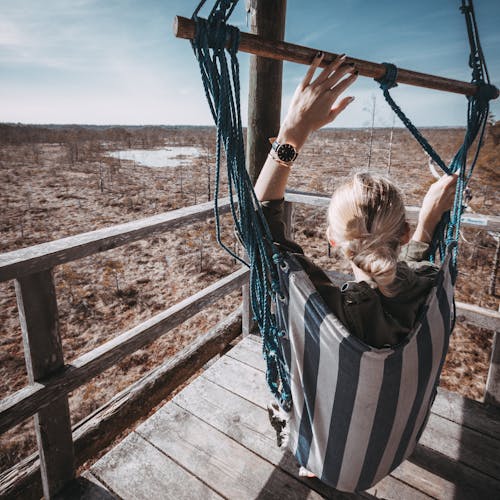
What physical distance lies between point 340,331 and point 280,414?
0.48m

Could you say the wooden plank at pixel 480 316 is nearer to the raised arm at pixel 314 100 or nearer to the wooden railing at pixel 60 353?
the wooden railing at pixel 60 353

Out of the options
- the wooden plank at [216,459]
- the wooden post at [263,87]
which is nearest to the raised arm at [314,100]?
the wooden post at [263,87]

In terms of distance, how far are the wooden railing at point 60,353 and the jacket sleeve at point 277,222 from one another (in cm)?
60

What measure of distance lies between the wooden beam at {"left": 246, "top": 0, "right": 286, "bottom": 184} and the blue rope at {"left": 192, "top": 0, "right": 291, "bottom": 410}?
2.82 ft

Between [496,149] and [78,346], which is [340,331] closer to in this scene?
[78,346]

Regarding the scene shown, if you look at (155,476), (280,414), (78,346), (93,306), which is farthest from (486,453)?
(93,306)

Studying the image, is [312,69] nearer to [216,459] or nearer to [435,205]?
[435,205]

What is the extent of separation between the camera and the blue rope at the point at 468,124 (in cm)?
111

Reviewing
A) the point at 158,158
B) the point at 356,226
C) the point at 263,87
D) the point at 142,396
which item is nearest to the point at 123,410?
the point at 142,396

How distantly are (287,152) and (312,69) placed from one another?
0.20 m

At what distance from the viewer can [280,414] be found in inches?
43.9

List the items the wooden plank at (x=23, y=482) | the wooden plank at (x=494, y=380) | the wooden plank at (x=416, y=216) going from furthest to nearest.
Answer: the wooden plank at (x=494, y=380)
the wooden plank at (x=416, y=216)
the wooden plank at (x=23, y=482)

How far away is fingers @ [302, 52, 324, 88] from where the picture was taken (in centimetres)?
82

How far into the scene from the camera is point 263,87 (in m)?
1.63
